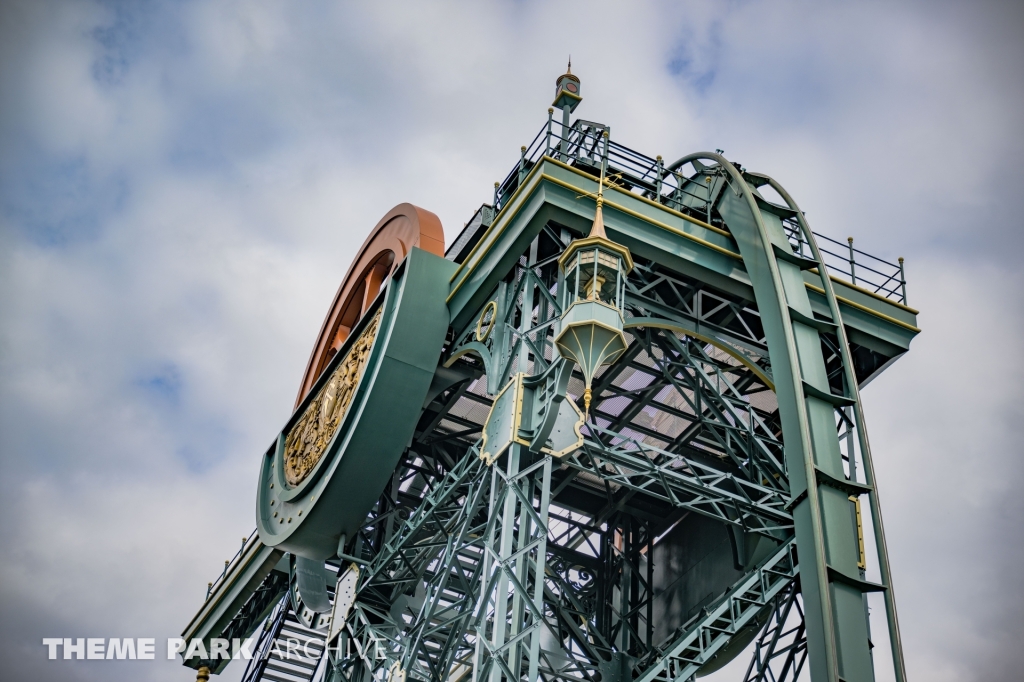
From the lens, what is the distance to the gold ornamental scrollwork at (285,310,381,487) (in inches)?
872

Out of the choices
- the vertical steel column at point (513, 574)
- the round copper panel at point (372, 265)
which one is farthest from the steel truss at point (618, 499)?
the round copper panel at point (372, 265)

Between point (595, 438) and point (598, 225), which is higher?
point (598, 225)

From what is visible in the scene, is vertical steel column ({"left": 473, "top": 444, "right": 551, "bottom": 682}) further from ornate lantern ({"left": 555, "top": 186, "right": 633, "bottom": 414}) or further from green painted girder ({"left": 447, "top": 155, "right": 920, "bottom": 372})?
green painted girder ({"left": 447, "top": 155, "right": 920, "bottom": 372})

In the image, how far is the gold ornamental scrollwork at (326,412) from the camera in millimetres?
22156

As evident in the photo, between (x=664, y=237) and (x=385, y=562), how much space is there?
754cm

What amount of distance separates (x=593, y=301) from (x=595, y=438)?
7.55 feet

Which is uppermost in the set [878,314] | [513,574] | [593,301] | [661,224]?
[661,224]

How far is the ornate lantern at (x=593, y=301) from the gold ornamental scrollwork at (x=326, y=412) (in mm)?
5172

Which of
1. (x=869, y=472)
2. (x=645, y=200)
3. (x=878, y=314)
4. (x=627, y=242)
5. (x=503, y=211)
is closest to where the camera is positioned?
(x=869, y=472)

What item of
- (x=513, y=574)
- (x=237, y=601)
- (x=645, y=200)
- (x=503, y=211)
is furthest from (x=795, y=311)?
(x=237, y=601)

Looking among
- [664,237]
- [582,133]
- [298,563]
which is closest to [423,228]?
[582,133]

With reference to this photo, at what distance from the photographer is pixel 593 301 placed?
1666cm

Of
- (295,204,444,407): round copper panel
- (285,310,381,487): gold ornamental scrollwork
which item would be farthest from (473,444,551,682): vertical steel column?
(295,204,444,407): round copper panel

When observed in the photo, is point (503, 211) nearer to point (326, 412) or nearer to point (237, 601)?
point (326, 412)
